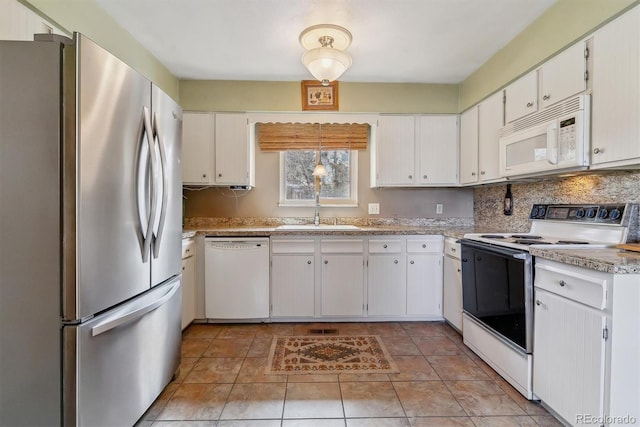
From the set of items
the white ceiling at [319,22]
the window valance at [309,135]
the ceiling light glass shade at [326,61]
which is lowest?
the window valance at [309,135]

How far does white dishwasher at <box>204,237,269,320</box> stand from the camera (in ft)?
9.68

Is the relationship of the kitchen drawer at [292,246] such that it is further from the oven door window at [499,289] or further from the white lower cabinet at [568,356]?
the white lower cabinet at [568,356]

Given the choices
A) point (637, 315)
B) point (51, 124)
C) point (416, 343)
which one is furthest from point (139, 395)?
point (637, 315)

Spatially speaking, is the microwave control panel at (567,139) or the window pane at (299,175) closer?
the microwave control panel at (567,139)

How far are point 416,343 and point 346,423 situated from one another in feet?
3.80

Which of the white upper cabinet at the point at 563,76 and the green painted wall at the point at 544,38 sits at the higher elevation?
the green painted wall at the point at 544,38

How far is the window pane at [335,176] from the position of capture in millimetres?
3623

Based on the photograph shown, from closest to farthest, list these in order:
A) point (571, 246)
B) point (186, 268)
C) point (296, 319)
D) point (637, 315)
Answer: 1. point (637, 315)
2. point (571, 246)
3. point (186, 268)
4. point (296, 319)

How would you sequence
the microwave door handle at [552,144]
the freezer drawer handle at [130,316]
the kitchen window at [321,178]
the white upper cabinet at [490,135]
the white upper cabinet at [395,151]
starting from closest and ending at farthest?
the freezer drawer handle at [130,316] < the microwave door handle at [552,144] < the white upper cabinet at [490,135] < the white upper cabinet at [395,151] < the kitchen window at [321,178]

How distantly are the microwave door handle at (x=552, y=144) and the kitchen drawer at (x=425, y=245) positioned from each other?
126 cm

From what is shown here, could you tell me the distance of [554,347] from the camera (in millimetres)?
1600

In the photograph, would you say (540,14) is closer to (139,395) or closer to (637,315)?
(637,315)

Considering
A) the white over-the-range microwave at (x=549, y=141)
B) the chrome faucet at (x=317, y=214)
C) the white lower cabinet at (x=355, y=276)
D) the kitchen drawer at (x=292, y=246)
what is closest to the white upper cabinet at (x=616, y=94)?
the white over-the-range microwave at (x=549, y=141)

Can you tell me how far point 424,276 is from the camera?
3.03 metres
